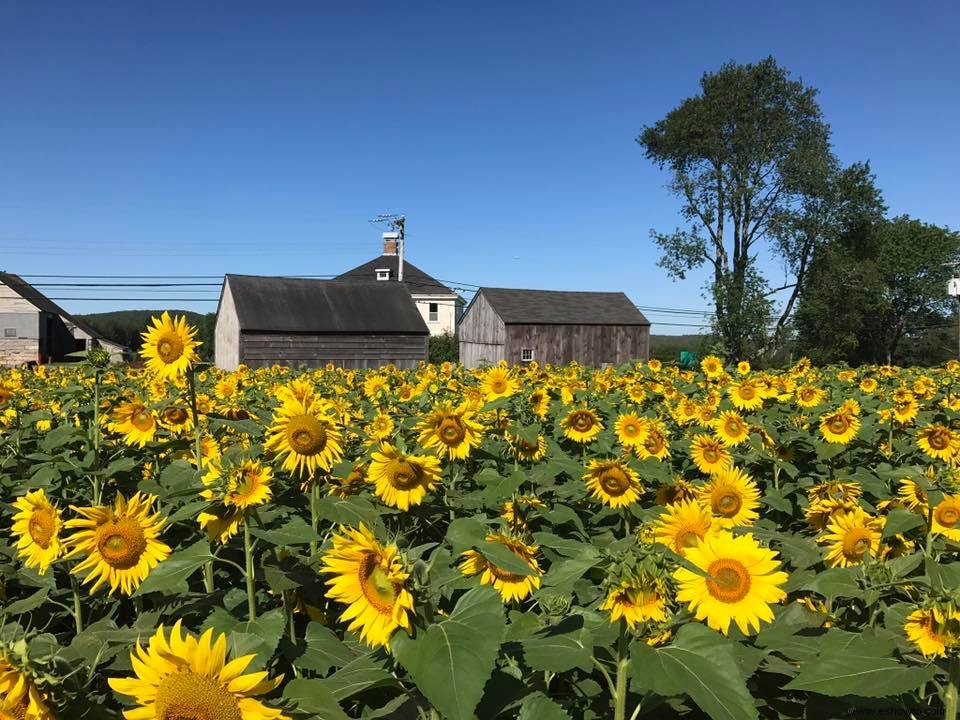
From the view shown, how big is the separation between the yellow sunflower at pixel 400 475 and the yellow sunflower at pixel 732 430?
10.8 feet

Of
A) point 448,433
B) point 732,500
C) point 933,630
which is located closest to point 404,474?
point 448,433

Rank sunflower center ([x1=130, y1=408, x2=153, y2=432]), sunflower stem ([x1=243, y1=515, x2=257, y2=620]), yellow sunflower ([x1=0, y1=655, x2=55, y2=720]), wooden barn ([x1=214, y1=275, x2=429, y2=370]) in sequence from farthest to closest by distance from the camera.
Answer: wooden barn ([x1=214, y1=275, x2=429, y2=370])
sunflower center ([x1=130, y1=408, x2=153, y2=432])
sunflower stem ([x1=243, y1=515, x2=257, y2=620])
yellow sunflower ([x1=0, y1=655, x2=55, y2=720])

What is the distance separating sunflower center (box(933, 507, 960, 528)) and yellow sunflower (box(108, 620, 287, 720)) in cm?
288

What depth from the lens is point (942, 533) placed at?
2.96 meters

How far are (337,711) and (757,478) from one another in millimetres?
4801

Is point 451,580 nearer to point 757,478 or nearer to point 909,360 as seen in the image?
point 757,478

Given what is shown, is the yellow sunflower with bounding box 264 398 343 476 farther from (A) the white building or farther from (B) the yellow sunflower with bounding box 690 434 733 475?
(A) the white building

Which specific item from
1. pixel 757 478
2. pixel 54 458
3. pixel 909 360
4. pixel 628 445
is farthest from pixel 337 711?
pixel 909 360

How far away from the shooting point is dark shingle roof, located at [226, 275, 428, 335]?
33688mm

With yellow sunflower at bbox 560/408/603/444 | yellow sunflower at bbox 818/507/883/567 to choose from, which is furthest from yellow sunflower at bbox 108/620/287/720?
yellow sunflower at bbox 560/408/603/444

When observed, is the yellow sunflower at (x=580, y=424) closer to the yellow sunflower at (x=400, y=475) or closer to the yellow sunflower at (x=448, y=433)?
the yellow sunflower at (x=448, y=433)

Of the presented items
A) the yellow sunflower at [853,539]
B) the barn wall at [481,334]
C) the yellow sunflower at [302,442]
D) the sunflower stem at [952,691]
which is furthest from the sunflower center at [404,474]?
the barn wall at [481,334]

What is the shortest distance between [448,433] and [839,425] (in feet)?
11.5

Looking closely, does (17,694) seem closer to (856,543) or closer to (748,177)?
(856,543)
